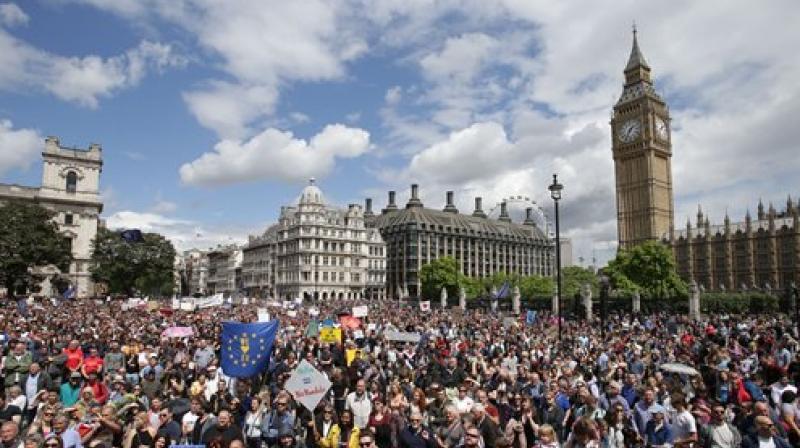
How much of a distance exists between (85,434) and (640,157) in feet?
415

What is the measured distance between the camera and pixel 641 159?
394ft

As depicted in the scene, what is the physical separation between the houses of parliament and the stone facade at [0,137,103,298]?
10253 cm

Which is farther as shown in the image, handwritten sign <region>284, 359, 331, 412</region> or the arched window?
the arched window

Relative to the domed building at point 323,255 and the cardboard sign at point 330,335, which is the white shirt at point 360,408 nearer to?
the cardboard sign at point 330,335

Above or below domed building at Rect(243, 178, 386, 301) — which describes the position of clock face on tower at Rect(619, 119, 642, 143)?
above

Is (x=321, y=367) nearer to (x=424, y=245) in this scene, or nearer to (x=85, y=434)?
(x=85, y=434)

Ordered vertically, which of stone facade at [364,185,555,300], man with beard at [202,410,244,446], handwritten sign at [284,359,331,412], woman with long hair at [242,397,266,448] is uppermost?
stone facade at [364,185,555,300]

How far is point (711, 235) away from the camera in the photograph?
4464 inches

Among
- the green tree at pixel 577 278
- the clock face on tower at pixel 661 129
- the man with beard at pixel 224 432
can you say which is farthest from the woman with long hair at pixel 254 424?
the clock face on tower at pixel 661 129

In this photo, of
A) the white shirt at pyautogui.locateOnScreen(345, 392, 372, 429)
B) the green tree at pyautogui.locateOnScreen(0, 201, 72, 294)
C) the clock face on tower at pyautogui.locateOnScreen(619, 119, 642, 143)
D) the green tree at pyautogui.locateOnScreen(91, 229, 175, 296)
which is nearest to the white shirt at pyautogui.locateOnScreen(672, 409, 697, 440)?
the white shirt at pyautogui.locateOnScreen(345, 392, 372, 429)

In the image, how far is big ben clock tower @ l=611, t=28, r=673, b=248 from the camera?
389 feet

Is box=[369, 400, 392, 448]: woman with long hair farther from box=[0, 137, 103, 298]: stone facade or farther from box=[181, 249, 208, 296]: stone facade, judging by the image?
box=[181, 249, 208, 296]: stone facade

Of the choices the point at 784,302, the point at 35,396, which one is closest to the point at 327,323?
the point at 35,396

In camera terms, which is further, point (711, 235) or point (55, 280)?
point (711, 235)
